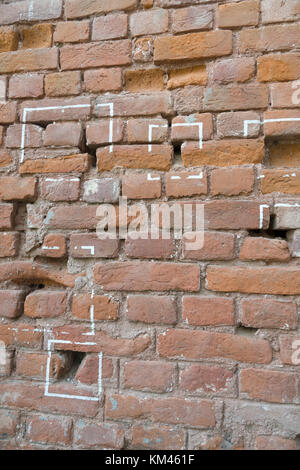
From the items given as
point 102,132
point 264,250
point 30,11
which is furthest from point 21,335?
point 30,11

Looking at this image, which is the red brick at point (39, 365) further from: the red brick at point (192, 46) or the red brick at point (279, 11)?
the red brick at point (279, 11)

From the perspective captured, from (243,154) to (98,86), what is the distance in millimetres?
623

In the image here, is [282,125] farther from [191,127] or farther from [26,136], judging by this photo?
[26,136]

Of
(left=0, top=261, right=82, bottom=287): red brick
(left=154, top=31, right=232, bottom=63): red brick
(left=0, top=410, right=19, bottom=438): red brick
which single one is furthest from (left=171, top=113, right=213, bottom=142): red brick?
(left=0, top=410, right=19, bottom=438): red brick

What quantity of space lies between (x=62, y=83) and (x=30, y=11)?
0.35 m

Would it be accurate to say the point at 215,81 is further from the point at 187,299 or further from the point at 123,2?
the point at 187,299

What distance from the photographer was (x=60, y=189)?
138cm

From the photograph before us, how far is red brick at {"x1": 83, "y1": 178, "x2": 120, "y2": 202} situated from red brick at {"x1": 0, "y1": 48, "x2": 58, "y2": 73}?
1.69 feet

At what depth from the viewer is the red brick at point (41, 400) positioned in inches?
51.0

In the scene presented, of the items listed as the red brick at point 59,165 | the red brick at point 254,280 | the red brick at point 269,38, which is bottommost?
the red brick at point 254,280

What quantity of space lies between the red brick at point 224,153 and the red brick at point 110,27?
1.72 feet

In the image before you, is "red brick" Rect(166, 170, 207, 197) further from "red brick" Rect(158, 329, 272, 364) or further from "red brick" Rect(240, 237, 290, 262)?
"red brick" Rect(158, 329, 272, 364)

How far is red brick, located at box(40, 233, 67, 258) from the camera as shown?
53.8 inches

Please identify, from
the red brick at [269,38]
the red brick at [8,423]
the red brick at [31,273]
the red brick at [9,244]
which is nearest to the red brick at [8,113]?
the red brick at [9,244]
